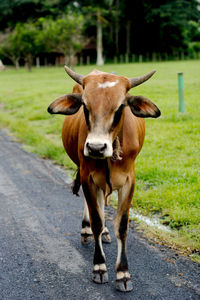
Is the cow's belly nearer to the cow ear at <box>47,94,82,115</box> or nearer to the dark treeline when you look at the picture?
the cow ear at <box>47,94,82,115</box>

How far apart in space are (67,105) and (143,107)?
74cm

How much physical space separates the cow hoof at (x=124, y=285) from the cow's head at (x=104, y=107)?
1208 millimetres

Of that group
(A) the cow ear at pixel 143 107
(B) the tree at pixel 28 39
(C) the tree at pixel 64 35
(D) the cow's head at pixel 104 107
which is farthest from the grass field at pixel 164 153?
(B) the tree at pixel 28 39

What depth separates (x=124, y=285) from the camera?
3.60m

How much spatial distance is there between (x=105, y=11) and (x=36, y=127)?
37312 millimetres

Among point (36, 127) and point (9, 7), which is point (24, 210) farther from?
point (9, 7)

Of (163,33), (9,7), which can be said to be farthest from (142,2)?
(9,7)

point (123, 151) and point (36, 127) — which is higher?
point (123, 151)

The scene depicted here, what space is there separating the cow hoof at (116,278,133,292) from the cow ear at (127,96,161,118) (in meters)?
1.54

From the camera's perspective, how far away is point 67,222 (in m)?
5.15

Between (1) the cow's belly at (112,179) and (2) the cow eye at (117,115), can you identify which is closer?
(2) the cow eye at (117,115)

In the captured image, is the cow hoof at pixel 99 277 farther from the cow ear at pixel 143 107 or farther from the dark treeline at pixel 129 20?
the dark treeline at pixel 129 20

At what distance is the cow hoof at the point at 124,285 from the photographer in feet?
11.7

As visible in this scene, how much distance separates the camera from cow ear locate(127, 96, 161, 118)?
3680mm
